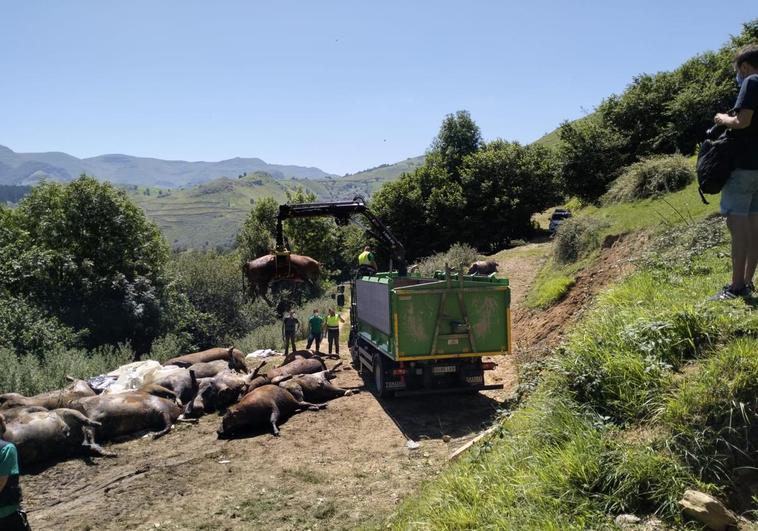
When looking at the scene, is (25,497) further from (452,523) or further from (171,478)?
(452,523)

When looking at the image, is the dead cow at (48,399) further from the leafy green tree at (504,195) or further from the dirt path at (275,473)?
the leafy green tree at (504,195)

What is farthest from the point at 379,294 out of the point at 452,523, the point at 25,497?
the point at 452,523

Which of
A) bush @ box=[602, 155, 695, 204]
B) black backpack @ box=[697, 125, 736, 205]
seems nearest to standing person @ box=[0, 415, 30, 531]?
black backpack @ box=[697, 125, 736, 205]

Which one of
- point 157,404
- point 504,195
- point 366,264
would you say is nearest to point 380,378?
point 366,264

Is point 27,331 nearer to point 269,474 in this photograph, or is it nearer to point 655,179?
point 269,474

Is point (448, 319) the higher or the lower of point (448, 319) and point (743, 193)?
the lower

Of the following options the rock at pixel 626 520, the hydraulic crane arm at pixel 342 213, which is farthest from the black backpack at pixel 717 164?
the hydraulic crane arm at pixel 342 213

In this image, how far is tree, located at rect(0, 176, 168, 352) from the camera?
81.9 feet

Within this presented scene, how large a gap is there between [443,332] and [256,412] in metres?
3.64

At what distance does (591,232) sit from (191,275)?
27.7 m

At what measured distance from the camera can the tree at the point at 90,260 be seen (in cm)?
2495

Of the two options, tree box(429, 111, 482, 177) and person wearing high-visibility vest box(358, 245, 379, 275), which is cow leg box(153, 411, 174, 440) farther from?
tree box(429, 111, 482, 177)

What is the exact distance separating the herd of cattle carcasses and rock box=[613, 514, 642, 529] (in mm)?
7373

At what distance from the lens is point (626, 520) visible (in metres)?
3.50
